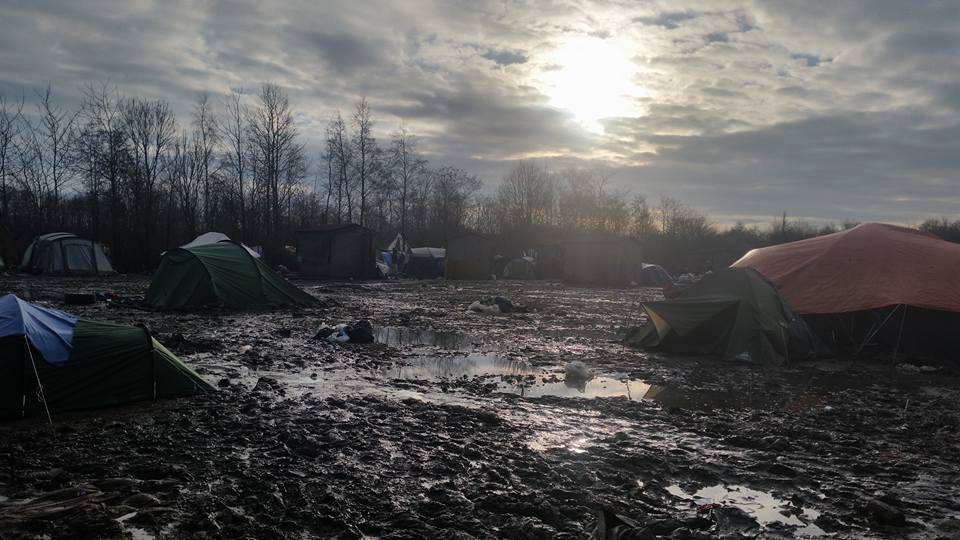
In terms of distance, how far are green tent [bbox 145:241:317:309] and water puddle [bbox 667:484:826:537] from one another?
14.6 meters

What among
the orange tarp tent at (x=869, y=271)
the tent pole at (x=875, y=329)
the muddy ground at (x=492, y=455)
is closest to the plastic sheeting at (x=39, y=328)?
the muddy ground at (x=492, y=455)

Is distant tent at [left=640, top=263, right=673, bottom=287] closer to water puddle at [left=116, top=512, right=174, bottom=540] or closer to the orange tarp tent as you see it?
the orange tarp tent

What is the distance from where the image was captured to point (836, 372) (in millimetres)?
9633

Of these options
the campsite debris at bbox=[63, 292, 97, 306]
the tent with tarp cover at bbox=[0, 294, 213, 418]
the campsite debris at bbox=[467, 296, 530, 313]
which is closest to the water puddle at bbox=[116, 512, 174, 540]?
the tent with tarp cover at bbox=[0, 294, 213, 418]

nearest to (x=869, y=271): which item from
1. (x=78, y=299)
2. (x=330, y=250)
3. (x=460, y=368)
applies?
(x=460, y=368)

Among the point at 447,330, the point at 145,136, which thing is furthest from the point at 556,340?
the point at 145,136

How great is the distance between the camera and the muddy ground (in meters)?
3.87

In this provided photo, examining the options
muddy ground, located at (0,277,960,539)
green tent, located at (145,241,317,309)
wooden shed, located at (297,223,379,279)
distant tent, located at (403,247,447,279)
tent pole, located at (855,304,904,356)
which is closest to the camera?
muddy ground, located at (0,277,960,539)

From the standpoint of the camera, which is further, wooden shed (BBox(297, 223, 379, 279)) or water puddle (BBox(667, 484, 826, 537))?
wooden shed (BBox(297, 223, 379, 279))

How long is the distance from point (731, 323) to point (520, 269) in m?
30.6

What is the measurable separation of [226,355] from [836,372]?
10.1 meters

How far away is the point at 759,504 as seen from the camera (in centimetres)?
427

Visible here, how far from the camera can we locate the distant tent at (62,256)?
29469 mm

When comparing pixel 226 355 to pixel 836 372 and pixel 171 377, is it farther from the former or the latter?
pixel 836 372
